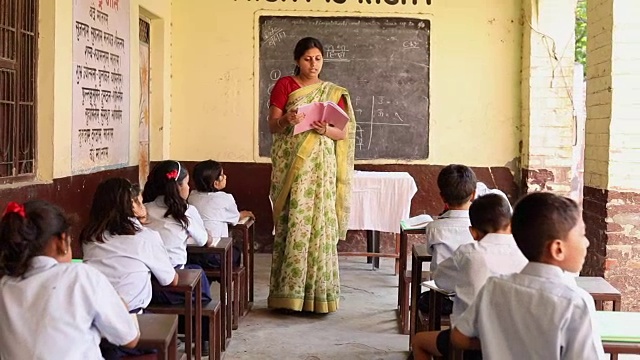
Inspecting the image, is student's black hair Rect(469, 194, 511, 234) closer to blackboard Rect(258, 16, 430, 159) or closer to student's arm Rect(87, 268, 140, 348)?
student's arm Rect(87, 268, 140, 348)

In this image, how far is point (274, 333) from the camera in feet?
15.5

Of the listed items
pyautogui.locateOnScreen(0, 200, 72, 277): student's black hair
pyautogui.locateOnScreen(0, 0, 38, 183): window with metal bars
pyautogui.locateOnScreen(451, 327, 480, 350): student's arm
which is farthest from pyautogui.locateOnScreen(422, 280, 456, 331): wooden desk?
pyautogui.locateOnScreen(0, 0, 38, 183): window with metal bars

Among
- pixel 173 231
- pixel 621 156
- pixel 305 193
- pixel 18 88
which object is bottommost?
pixel 173 231

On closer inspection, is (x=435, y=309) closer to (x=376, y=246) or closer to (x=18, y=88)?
(x=18, y=88)

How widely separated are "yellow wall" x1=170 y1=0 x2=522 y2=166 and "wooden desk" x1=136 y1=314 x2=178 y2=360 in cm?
521

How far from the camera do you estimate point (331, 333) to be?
15.5 feet

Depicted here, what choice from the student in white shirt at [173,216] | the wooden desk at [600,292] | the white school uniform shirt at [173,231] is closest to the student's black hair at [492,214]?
the wooden desk at [600,292]

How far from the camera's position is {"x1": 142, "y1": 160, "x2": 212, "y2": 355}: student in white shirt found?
149 inches

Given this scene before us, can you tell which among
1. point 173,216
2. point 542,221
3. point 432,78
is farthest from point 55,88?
point 432,78

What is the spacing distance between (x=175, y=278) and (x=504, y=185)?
504cm

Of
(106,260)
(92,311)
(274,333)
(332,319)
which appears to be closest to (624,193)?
(332,319)

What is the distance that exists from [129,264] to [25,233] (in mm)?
851

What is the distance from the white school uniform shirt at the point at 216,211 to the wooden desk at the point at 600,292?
219 centimetres

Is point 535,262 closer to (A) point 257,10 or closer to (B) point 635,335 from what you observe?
(B) point 635,335
